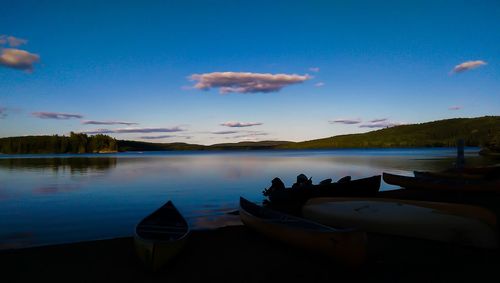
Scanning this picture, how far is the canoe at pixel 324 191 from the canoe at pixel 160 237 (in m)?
7.37

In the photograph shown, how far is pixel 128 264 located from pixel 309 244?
16.2 ft

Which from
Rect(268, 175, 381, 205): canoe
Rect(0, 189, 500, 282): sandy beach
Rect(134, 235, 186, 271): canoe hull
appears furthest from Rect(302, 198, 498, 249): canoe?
Rect(134, 235, 186, 271): canoe hull

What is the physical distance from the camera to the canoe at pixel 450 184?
1994 cm

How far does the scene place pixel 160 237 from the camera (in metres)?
9.59

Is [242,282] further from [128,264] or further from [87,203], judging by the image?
[87,203]

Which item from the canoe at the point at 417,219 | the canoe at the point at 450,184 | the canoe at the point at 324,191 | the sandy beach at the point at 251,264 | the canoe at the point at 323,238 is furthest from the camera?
the canoe at the point at 450,184

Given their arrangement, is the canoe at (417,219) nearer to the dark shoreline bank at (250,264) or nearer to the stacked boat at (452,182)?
the dark shoreline bank at (250,264)

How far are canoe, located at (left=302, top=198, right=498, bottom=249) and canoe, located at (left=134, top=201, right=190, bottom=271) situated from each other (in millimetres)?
5784

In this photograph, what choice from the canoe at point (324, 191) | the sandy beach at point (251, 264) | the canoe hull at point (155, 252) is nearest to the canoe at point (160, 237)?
the canoe hull at point (155, 252)

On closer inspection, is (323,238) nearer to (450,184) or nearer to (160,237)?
(160,237)

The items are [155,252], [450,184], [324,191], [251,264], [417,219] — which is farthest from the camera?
[450,184]

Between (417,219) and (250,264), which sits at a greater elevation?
(417,219)

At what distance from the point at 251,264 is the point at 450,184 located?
1798cm

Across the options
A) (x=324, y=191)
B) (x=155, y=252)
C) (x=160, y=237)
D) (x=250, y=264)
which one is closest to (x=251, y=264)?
(x=250, y=264)
